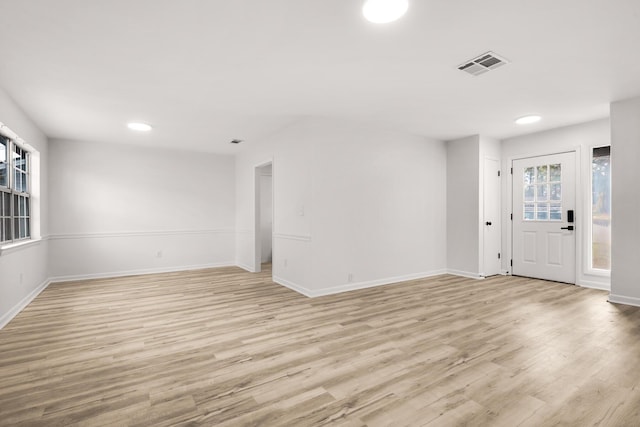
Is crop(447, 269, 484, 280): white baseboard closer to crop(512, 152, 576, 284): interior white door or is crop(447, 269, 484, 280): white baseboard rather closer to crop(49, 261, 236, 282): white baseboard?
crop(512, 152, 576, 284): interior white door

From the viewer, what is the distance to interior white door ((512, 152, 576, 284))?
501 centimetres

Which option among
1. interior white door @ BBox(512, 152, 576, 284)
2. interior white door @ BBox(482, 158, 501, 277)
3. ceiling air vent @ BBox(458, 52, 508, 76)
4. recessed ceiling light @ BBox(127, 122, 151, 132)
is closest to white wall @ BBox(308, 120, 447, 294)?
interior white door @ BBox(482, 158, 501, 277)

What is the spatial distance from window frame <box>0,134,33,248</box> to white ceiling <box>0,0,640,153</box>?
0.54 metres

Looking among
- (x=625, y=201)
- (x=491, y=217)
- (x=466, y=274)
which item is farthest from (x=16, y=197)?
(x=625, y=201)

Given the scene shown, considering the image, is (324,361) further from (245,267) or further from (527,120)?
(245,267)

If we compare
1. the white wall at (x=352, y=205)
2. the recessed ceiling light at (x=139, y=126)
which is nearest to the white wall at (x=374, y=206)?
the white wall at (x=352, y=205)

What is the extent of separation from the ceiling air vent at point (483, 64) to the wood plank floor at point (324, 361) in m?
2.49

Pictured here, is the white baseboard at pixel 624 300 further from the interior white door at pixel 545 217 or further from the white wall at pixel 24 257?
the white wall at pixel 24 257

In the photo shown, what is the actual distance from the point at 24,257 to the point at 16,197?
2.65 ft

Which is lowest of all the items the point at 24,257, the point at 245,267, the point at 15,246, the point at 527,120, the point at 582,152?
the point at 245,267

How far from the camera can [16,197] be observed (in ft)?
13.7

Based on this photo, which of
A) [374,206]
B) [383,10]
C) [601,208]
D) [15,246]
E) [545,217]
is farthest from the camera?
[545,217]

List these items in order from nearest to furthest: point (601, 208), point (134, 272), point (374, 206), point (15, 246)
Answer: point (15, 246)
point (601, 208)
point (374, 206)
point (134, 272)

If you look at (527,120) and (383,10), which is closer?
(383,10)
